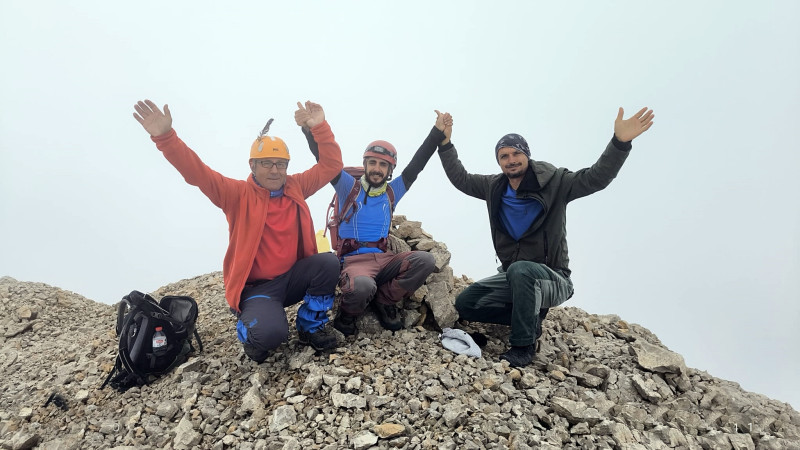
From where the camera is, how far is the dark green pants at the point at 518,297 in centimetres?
576

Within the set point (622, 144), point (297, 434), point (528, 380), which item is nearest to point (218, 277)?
point (297, 434)

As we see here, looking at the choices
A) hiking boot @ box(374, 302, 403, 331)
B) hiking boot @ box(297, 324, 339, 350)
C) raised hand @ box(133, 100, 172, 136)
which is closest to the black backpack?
hiking boot @ box(297, 324, 339, 350)

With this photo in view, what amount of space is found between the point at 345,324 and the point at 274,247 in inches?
61.9

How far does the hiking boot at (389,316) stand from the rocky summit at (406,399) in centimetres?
15

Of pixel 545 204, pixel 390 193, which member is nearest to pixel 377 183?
pixel 390 193

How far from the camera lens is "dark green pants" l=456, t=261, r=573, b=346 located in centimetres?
576

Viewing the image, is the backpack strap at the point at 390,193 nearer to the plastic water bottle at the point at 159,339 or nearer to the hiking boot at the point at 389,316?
the hiking boot at the point at 389,316

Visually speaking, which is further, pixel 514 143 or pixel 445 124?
pixel 445 124

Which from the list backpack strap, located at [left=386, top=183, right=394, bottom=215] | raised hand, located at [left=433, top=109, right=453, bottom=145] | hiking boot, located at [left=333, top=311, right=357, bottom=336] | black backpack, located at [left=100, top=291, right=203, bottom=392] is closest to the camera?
black backpack, located at [left=100, top=291, right=203, bottom=392]

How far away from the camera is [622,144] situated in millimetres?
5488

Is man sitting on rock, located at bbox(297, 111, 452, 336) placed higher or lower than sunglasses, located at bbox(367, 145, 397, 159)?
lower

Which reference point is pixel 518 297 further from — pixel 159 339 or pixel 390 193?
pixel 159 339

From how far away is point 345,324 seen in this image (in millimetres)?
6340

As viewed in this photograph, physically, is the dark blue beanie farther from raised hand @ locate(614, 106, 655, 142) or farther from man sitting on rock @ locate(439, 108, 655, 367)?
raised hand @ locate(614, 106, 655, 142)
